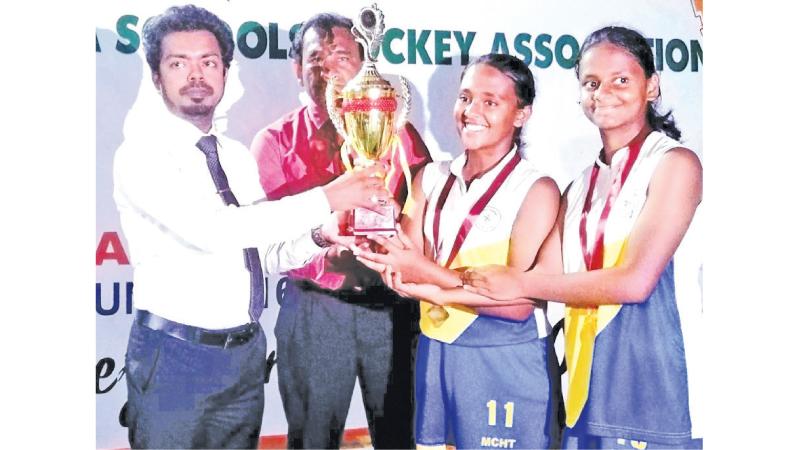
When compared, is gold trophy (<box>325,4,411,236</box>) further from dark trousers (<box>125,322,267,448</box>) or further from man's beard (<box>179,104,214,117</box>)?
dark trousers (<box>125,322,267,448</box>)

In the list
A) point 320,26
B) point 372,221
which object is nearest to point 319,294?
point 372,221

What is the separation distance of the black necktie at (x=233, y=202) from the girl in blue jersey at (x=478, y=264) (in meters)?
0.33

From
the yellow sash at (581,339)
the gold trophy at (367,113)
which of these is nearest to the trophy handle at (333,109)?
the gold trophy at (367,113)

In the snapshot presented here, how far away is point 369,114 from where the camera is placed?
3.17 meters

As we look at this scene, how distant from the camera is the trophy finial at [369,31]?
3.22 m

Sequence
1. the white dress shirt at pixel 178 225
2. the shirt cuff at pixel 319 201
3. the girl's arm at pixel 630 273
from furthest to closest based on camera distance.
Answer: the girl's arm at pixel 630 273, the shirt cuff at pixel 319 201, the white dress shirt at pixel 178 225

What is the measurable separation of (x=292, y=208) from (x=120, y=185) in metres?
0.51

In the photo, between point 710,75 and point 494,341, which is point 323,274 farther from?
point 710,75

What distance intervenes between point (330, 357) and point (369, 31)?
1.01 metres

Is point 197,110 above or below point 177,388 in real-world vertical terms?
above

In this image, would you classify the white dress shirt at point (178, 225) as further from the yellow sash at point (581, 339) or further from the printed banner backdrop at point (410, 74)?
the yellow sash at point (581, 339)

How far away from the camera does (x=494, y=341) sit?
326 cm

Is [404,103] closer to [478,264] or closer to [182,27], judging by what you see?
[478,264]

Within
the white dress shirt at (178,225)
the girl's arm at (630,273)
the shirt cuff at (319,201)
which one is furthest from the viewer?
the girl's arm at (630,273)
